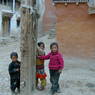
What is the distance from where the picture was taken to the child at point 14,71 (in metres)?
6.02

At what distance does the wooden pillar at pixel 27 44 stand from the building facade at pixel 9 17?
2284 centimetres

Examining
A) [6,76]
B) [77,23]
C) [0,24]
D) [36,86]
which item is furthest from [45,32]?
[36,86]

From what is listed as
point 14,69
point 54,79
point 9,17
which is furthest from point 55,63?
point 9,17

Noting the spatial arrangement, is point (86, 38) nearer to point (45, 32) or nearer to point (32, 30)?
point (32, 30)

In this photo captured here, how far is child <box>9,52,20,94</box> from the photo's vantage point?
6.02m

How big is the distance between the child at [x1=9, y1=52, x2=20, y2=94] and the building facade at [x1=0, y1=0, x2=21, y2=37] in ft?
74.2

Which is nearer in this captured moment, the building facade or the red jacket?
the red jacket

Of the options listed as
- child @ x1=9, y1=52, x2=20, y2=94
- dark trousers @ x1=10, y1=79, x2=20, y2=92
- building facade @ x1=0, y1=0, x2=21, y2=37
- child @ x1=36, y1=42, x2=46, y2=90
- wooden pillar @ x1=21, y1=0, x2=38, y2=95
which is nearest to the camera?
wooden pillar @ x1=21, y1=0, x2=38, y2=95

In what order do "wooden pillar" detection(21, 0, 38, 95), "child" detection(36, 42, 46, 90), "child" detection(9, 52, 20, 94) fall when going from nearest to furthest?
"wooden pillar" detection(21, 0, 38, 95) < "child" detection(9, 52, 20, 94) < "child" detection(36, 42, 46, 90)

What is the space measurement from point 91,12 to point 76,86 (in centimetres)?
727

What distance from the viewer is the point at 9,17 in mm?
30203

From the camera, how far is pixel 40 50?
6371 millimetres

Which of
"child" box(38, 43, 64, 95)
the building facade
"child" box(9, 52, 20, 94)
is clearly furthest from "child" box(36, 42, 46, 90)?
the building facade

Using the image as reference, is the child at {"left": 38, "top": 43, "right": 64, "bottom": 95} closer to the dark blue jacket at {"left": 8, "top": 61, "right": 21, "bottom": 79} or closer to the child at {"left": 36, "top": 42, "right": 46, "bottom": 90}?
the child at {"left": 36, "top": 42, "right": 46, "bottom": 90}
